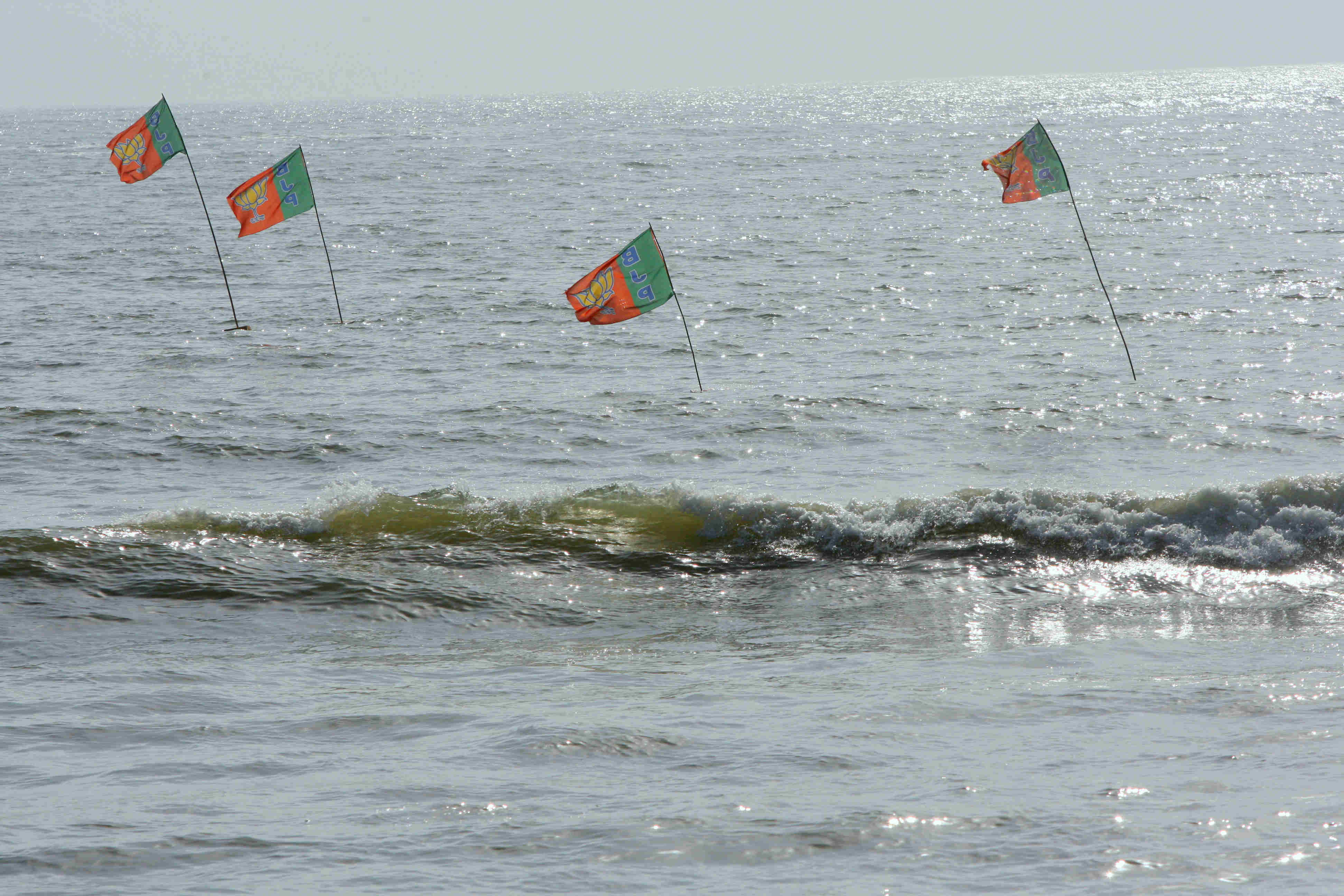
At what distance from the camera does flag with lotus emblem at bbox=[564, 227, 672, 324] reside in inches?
605

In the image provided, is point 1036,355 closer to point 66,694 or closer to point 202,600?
point 202,600

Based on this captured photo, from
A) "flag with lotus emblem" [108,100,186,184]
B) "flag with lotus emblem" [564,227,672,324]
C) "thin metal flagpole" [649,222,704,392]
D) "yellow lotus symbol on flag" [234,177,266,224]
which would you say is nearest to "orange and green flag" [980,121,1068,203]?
"thin metal flagpole" [649,222,704,392]

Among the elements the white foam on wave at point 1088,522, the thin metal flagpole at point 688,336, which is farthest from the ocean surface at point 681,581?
the thin metal flagpole at point 688,336

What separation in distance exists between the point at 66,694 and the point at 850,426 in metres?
10.8

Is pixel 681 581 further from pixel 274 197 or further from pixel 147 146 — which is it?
pixel 147 146

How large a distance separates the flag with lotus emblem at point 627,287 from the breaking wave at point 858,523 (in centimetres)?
297

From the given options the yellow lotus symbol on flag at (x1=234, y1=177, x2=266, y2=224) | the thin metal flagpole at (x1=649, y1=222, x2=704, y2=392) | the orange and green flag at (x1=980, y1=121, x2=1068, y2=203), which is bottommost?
the thin metal flagpole at (x1=649, y1=222, x2=704, y2=392)

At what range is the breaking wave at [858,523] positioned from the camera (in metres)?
11.8

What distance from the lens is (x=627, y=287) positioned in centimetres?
1550

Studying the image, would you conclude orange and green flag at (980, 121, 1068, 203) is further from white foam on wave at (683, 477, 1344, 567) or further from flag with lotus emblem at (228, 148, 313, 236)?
flag with lotus emblem at (228, 148, 313, 236)

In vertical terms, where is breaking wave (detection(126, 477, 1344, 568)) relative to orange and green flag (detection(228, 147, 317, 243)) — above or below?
below

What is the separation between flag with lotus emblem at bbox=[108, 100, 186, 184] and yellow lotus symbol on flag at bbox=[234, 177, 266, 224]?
96.5 inches

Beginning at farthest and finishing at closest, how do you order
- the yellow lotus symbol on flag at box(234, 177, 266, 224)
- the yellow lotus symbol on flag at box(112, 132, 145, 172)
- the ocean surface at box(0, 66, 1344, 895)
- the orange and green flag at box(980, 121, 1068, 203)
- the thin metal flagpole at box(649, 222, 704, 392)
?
the yellow lotus symbol on flag at box(112, 132, 145, 172) < the yellow lotus symbol on flag at box(234, 177, 266, 224) < the orange and green flag at box(980, 121, 1068, 203) < the thin metal flagpole at box(649, 222, 704, 392) < the ocean surface at box(0, 66, 1344, 895)

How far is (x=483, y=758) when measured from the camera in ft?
23.3
